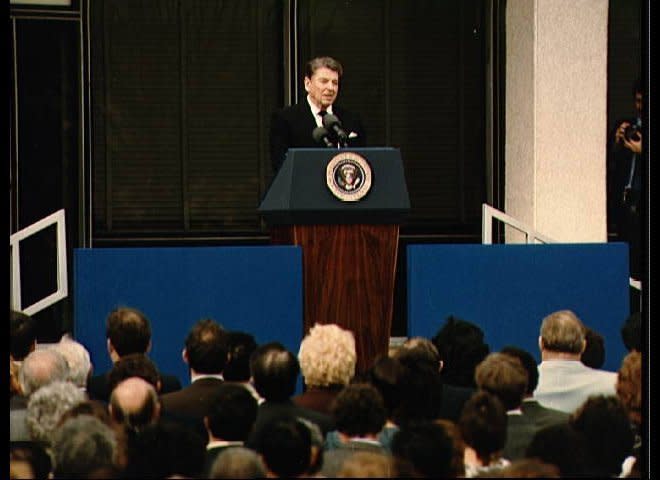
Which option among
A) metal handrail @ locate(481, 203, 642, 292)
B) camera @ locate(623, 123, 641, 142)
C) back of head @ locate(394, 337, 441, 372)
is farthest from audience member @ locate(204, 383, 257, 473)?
camera @ locate(623, 123, 641, 142)

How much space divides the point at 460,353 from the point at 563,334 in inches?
15.3

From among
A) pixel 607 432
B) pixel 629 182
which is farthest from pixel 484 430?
pixel 629 182

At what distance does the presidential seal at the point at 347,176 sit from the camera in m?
5.78

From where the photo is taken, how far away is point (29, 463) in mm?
3273

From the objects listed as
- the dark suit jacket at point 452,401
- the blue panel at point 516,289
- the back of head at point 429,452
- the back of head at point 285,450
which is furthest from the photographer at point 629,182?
the back of head at point 285,450

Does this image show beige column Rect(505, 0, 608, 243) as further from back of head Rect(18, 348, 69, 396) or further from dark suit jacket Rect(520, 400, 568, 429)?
back of head Rect(18, 348, 69, 396)

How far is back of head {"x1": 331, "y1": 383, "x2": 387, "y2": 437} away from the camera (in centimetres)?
370

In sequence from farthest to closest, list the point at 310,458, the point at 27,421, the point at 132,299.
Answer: the point at 132,299
the point at 27,421
the point at 310,458

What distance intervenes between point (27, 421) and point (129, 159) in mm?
4737

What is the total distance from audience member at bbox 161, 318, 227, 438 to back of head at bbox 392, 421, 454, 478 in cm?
98

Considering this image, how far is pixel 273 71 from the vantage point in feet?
27.7

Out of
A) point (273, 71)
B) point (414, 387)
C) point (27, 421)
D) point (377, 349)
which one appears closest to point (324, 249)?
point (377, 349)

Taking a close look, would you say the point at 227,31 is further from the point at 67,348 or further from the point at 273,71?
the point at 67,348

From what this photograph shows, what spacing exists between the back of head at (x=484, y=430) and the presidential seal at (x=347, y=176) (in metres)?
2.39
